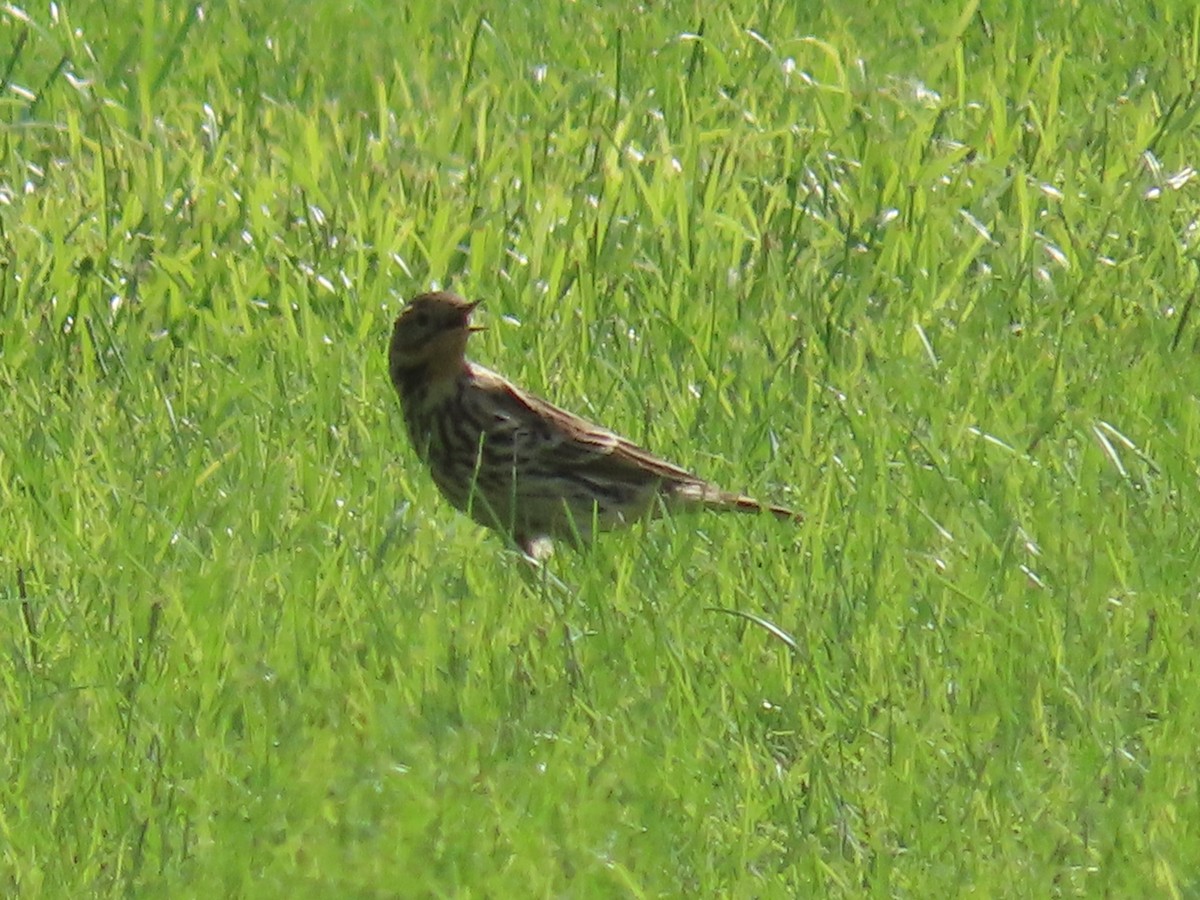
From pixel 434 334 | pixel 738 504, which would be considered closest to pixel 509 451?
pixel 434 334

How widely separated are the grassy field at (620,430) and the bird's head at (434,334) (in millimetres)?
241

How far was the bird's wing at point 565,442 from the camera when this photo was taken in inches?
277

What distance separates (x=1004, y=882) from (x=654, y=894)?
0.62 metres

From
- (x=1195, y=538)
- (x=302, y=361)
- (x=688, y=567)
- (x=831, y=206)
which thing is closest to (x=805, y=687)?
(x=688, y=567)

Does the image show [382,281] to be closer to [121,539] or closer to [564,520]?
[564,520]

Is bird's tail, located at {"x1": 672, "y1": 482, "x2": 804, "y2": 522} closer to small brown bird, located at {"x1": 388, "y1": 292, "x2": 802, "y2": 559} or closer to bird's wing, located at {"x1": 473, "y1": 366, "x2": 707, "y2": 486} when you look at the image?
small brown bird, located at {"x1": 388, "y1": 292, "x2": 802, "y2": 559}

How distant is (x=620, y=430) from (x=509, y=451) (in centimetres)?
40

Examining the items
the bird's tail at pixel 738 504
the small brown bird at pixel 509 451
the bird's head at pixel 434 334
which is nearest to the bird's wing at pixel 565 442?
the small brown bird at pixel 509 451

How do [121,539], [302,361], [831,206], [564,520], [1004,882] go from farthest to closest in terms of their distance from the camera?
[831,206] < [302,361] < [564,520] < [121,539] < [1004,882]

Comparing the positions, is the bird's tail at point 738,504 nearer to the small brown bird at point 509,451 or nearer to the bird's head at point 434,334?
the small brown bird at point 509,451

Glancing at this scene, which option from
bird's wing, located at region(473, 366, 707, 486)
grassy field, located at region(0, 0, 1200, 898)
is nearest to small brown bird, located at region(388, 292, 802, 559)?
bird's wing, located at region(473, 366, 707, 486)

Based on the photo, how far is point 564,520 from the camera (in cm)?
709

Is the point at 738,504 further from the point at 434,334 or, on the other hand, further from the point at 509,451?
the point at 434,334

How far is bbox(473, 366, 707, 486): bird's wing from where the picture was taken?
Answer: 7043 millimetres
